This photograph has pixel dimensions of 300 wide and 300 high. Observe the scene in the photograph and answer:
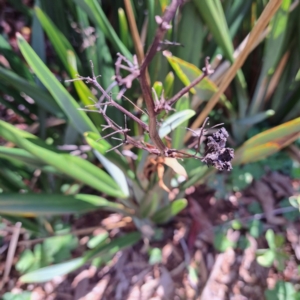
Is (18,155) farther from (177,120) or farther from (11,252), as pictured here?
(11,252)

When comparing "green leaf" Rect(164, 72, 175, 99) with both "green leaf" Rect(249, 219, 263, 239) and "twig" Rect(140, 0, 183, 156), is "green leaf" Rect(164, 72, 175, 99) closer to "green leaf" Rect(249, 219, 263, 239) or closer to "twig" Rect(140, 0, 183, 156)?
"twig" Rect(140, 0, 183, 156)

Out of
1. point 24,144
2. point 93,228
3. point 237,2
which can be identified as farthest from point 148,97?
point 93,228

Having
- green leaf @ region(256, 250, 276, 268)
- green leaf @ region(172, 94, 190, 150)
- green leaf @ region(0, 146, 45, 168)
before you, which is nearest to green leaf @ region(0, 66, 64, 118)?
green leaf @ region(0, 146, 45, 168)

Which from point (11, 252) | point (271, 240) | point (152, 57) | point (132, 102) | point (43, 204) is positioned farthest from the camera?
point (11, 252)

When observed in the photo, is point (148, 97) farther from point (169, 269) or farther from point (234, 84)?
point (169, 269)

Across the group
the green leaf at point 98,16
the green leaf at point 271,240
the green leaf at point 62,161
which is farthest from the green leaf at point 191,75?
the green leaf at point 271,240

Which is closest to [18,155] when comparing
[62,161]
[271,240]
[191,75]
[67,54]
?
[62,161]
